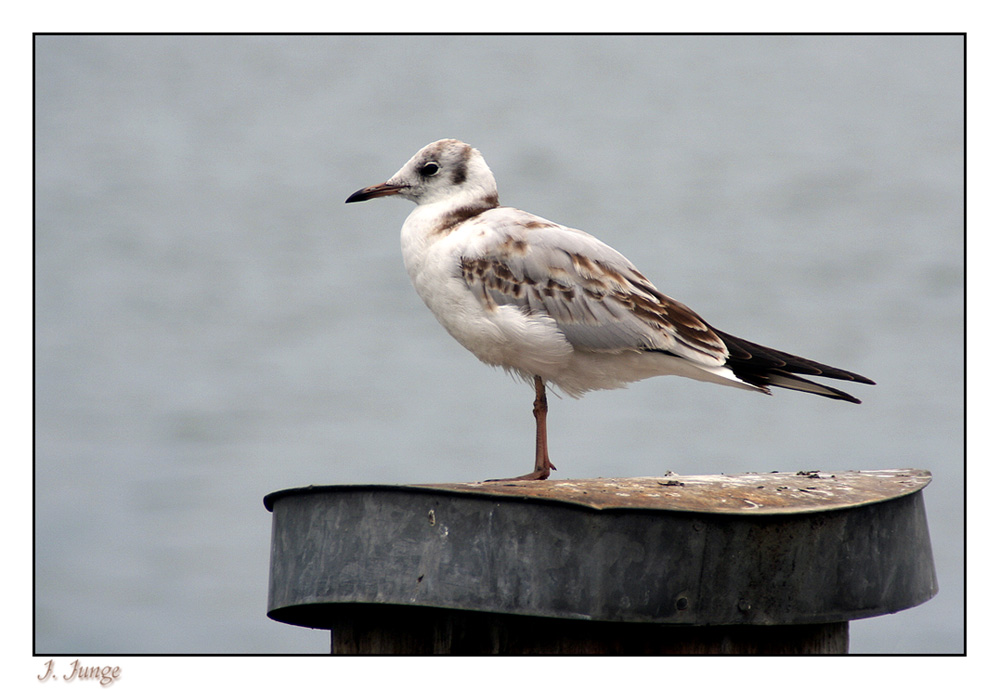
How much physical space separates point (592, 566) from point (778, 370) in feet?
7.88

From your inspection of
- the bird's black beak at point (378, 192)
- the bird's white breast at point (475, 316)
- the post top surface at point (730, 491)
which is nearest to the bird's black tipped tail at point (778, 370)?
the bird's white breast at point (475, 316)

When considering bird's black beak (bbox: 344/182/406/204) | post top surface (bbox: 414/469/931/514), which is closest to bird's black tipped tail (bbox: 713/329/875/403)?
post top surface (bbox: 414/469/931/514)

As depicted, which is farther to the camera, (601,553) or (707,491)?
(707,491)

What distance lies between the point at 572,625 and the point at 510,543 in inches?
16.5

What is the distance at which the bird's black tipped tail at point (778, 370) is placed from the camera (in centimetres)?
548

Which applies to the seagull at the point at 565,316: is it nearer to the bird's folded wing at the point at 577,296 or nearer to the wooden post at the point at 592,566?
the bird's folded wing at the point at 577,296

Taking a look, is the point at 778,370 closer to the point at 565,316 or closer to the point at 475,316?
the point at 565,316

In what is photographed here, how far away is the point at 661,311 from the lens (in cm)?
565

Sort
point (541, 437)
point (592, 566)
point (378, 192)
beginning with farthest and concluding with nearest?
point (378, 192) → point (541, 437) → point (592, 566)

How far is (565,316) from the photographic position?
5.58 meters

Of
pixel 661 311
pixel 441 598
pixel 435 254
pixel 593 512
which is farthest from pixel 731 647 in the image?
pixel 435 254

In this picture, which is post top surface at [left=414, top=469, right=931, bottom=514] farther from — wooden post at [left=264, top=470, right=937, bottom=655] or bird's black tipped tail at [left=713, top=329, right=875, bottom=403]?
bird's black tipped tail at [left=713, top=329, right=875, bottom=403]

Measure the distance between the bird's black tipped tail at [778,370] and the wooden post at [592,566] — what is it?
1565mm

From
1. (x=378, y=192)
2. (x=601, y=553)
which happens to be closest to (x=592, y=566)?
(x=601, y=553)
